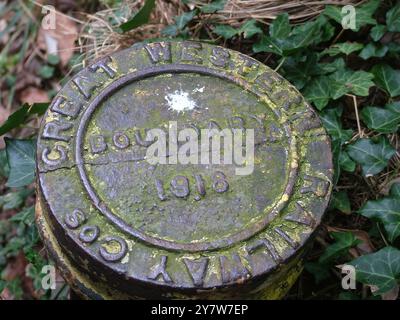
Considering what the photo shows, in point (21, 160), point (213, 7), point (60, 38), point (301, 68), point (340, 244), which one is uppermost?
point (60, 38)

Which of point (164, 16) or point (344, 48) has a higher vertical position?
point (164, 16)

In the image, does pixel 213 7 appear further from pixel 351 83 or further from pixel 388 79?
pixel 388 79

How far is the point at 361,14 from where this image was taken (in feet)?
8.25

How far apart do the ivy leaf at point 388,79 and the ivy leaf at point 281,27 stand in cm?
44

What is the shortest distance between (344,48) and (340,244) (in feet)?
3.23

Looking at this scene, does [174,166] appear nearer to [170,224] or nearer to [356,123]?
[170,224]

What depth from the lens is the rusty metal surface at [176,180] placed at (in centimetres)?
167

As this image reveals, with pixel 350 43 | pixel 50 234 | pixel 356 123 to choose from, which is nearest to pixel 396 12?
pixel 350 43

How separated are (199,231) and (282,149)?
44cm

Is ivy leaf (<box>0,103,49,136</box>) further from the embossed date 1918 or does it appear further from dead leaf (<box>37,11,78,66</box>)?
dead leaf (<box>37,11,78,66</box>)

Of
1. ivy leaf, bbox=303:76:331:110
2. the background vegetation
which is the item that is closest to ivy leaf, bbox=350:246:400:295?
the background vegetation

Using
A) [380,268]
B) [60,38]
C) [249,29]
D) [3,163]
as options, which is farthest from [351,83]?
[60,38]

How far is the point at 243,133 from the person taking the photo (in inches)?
75.6

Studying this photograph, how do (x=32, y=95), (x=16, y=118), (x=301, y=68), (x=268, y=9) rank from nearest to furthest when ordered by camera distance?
(x=16, y=118), (x=301, y=68), (x=268, y=9), (x=32, y=95)
